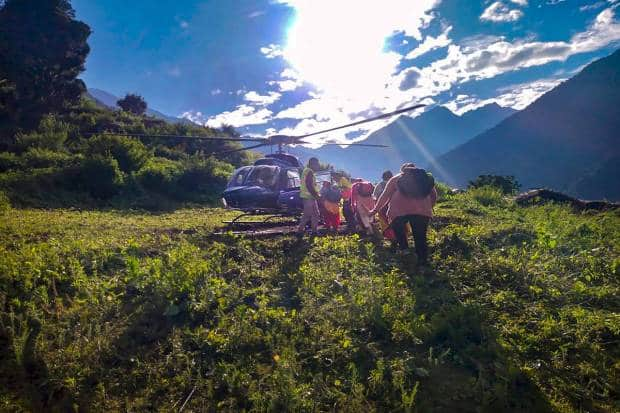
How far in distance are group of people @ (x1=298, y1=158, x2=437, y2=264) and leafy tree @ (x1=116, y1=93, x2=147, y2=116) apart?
48444 mm

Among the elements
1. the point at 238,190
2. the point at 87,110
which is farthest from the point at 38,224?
the point at 87,110

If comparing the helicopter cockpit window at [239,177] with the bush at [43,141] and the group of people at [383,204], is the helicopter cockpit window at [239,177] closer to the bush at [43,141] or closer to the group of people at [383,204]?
the group of people at [383,204]

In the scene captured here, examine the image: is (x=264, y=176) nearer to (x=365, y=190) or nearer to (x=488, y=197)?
(x=365, y=190)

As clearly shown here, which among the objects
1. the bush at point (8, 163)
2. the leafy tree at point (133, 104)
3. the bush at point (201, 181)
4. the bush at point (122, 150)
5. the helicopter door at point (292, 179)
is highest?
the leafy tree at point (133, 104)

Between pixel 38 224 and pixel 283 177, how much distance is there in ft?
25.3

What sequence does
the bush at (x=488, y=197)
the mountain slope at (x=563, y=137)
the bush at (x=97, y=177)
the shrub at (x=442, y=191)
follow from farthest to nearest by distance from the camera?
1. the mountain slope at (x=563, y=137)
2. the shrub at (x=442, y=191)
3. the bush at (x=97, y=177)
4. the bush at (x=488, y=197)

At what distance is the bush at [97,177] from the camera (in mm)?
18688

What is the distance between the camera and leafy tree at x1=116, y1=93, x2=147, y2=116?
50656 mm

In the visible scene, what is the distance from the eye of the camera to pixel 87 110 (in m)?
36.7

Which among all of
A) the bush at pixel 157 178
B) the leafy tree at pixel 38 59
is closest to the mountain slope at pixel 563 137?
the bush at pixel 157 178

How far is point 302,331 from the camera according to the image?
4754 mm

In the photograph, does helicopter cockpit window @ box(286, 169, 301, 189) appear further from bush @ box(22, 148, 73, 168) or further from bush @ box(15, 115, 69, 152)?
bush @ box(15, 115, 69, 152)

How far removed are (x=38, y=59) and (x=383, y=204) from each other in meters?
41.2

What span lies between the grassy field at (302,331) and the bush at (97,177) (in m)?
12.6
